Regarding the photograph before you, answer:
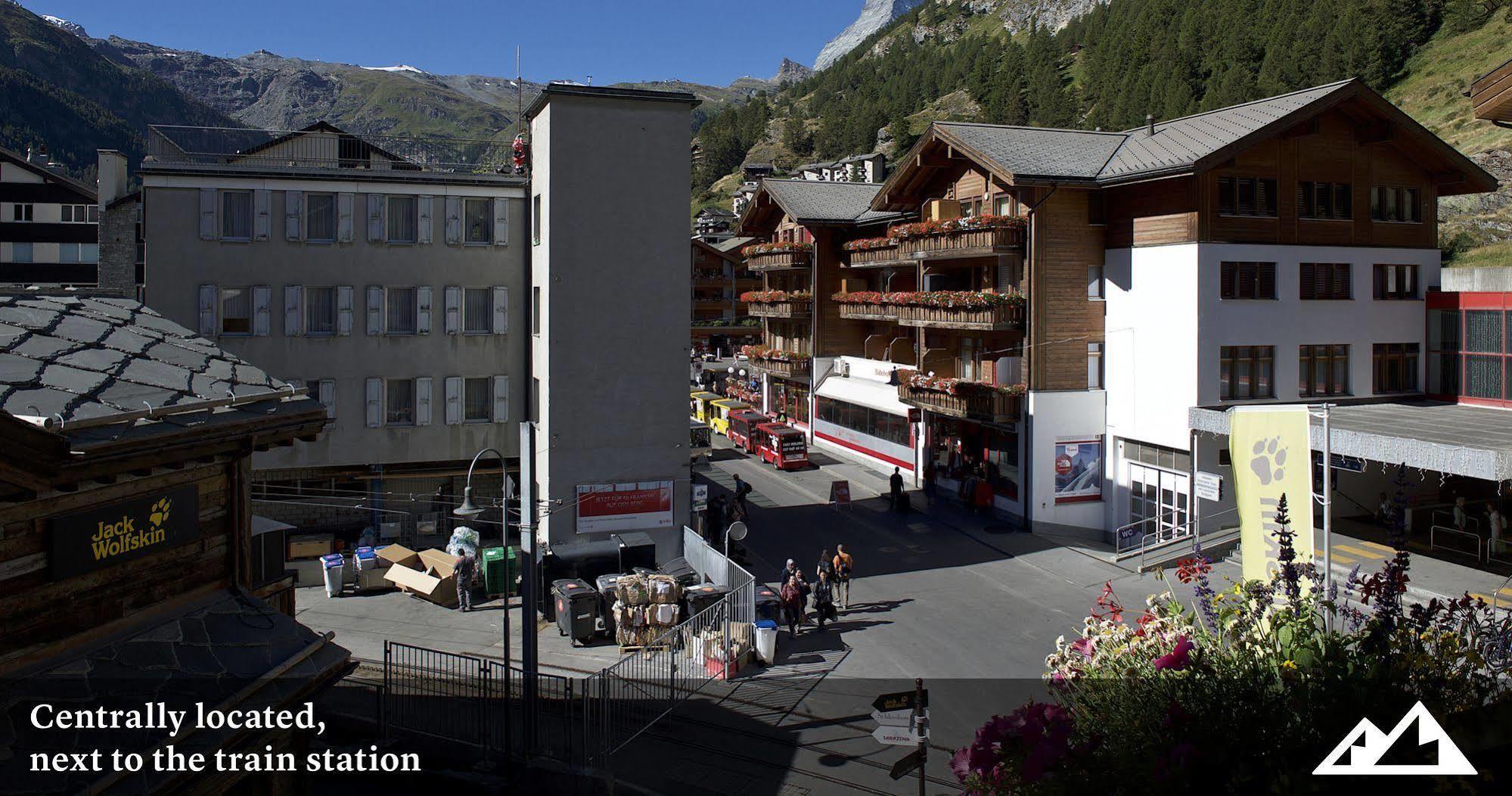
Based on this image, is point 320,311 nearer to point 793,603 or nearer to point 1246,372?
point 793,603

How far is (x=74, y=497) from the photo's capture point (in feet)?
24.7

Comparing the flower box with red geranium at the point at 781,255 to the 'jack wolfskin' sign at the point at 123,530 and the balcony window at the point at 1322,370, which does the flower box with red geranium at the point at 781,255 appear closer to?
the balcony window at the point at 1322,370

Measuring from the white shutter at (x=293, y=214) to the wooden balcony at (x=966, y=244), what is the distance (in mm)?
20911

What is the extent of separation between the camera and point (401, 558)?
2716 centimetres

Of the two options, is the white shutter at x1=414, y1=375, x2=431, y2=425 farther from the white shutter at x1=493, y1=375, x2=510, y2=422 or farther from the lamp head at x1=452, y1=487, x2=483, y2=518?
the lamp head at x1=452, y1=487, x2=483, y2=518

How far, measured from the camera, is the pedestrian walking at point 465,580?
2506cm

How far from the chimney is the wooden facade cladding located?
40032 millimetres

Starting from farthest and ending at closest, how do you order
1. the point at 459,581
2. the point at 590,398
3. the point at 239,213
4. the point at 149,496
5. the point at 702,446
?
the point at 702,446, the point at 239,213, the point at 590,398, the point at 459,581, the point at 149,496

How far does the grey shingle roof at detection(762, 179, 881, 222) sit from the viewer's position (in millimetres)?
48062

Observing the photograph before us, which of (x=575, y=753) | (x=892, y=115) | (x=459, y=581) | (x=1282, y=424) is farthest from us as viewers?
(x=892, y=115)

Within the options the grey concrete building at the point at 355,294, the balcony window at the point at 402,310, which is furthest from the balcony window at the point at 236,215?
the balcony window at the point at 402,310

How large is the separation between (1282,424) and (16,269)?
266 feet

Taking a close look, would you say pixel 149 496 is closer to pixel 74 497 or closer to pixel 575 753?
pixel 74 497

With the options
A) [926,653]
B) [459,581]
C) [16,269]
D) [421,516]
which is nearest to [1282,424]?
[926,653]
